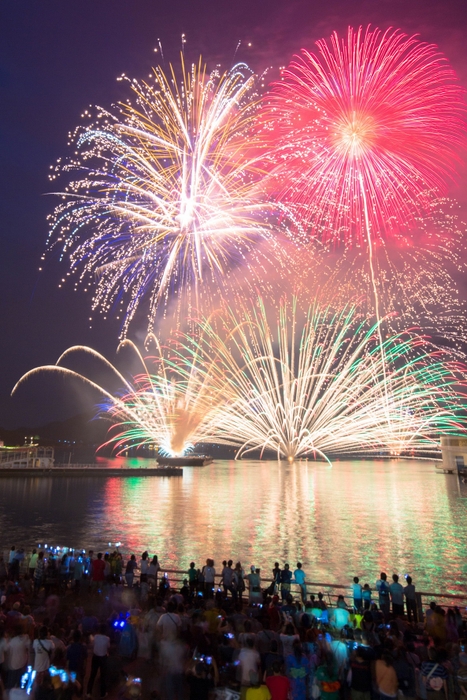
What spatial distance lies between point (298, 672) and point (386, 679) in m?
1.15

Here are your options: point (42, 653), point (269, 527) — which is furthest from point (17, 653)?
point (269, 527)

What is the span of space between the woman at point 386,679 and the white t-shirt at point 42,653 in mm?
4555

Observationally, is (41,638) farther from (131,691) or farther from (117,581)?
(117,581)

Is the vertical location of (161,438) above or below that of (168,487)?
above

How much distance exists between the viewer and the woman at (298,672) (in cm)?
683

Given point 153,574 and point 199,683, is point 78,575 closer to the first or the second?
point 153,574

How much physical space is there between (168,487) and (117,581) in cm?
5111

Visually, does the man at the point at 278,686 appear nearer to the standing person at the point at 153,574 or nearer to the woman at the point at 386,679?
the woman at the point at 386,679

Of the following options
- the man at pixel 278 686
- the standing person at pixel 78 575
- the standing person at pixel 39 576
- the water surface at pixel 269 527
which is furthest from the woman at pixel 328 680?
the water surface at pixel 269 527

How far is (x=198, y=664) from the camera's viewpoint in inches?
267

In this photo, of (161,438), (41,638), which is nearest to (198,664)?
(41,638)

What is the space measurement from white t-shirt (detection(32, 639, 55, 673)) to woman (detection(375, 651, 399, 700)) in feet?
14.9

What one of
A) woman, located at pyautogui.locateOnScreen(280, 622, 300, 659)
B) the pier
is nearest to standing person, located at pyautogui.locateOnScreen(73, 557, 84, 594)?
woman, located at pyautogui.locateOnScreen(280, 622, 300, 659)

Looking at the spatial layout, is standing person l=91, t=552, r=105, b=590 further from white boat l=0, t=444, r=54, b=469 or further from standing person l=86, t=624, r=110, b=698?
white boat l=0, t=444, r=54, b=469
